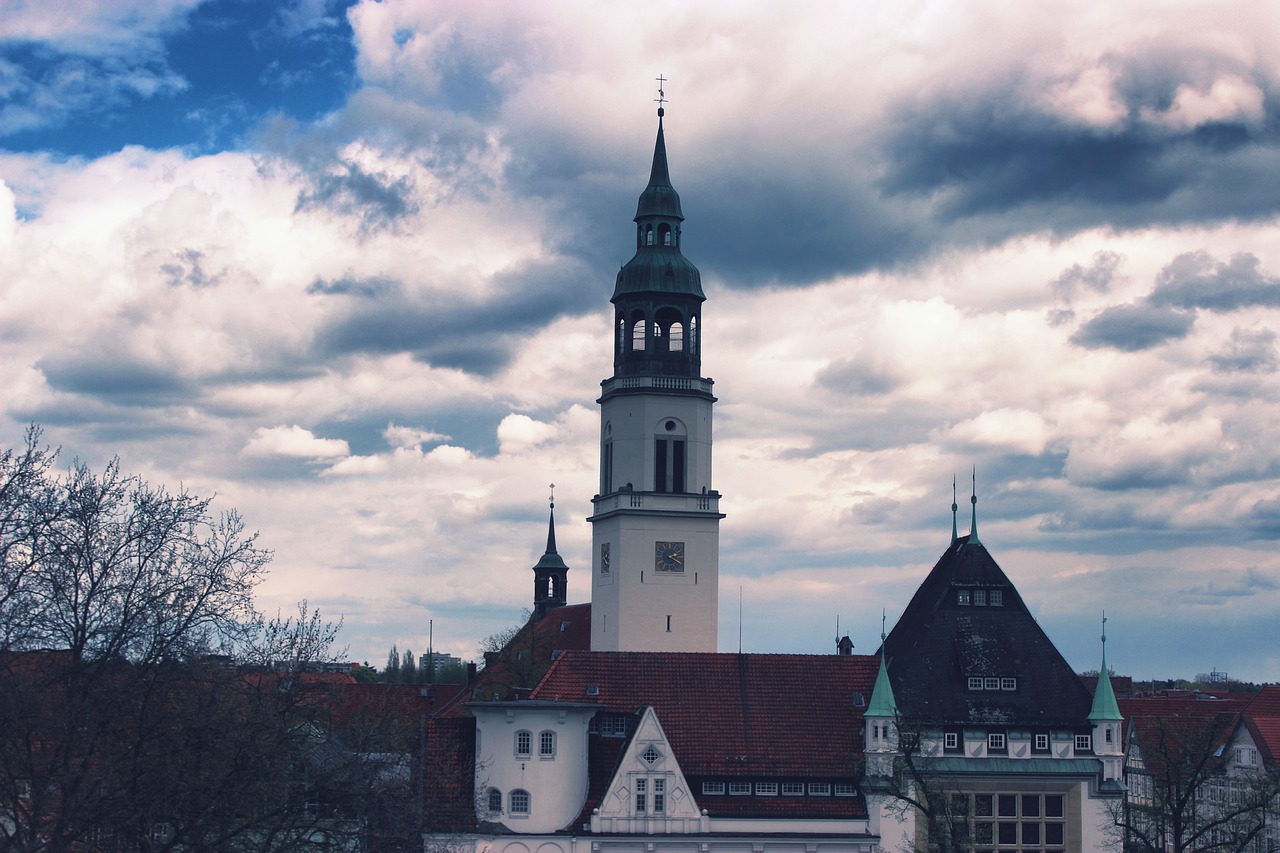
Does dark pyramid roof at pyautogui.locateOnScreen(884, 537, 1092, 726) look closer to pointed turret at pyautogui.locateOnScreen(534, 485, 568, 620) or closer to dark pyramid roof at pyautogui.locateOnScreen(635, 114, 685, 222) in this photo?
dark pyramid roof at pyautogui.locateOnScreen(635, 114, 685, 222)

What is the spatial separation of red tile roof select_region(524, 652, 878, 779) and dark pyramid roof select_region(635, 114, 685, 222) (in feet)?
105

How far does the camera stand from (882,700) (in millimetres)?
78062

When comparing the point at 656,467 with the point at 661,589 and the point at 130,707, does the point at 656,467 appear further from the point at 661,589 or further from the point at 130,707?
the point at 130,707

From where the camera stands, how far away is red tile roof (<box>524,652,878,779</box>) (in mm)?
77188

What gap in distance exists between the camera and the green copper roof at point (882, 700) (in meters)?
77.7

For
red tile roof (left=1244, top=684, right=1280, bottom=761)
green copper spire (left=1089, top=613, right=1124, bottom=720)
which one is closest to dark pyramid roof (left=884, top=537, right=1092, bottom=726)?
green copper spire (left=1089, top=613, right=1124, bottom=720)

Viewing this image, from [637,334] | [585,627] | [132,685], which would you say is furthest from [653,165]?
[132,685]

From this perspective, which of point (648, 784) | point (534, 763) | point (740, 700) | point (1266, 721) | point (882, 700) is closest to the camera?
point (534, 763)

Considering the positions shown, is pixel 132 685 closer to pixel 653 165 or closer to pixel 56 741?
pixel 56 741

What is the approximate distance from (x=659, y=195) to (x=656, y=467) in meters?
16.2

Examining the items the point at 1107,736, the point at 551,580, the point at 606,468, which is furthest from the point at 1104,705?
the point at 551,580

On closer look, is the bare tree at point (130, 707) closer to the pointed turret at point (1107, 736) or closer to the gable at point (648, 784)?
the gable at point (648, 784)

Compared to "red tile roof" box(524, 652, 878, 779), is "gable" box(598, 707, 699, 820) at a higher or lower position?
lower

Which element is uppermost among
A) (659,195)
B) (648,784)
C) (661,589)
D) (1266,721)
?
(659,195)
